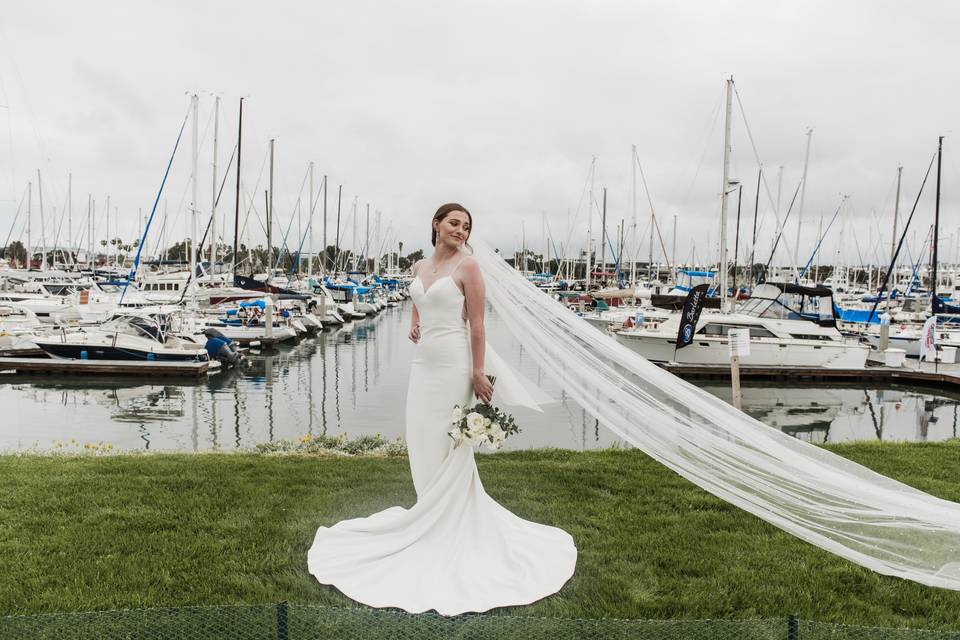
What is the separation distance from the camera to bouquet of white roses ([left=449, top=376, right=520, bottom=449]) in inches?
177

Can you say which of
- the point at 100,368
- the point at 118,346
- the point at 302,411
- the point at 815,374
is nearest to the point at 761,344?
the point at 815,374

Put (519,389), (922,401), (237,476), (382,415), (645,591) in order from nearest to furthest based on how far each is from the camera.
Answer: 1. (645,591)
2. (519,389)
3. (237,476)
4. (382,415)
5. (922,401)

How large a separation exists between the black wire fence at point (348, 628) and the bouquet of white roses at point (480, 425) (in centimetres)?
112

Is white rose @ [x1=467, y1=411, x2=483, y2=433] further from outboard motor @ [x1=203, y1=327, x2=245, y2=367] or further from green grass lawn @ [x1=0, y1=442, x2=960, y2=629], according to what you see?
outboard motor @ [x1=203, y1=327, x2=245, y2=367]

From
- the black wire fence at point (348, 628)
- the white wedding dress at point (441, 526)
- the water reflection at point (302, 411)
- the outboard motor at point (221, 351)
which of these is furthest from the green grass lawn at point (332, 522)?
the outboard motor at point (221, 351)

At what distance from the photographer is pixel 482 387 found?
470 centimetres

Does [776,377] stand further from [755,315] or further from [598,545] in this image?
[598,545]

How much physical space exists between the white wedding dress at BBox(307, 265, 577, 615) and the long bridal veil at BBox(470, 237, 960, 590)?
22.0 inches

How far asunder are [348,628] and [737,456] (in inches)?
109

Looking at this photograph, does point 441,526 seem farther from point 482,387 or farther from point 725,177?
point 725,177

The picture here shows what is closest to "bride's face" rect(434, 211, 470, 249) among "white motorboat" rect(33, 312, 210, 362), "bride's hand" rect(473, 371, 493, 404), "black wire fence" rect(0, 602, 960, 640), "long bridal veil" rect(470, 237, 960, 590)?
"long bridal veil" rect(470, 237, 960, 590)

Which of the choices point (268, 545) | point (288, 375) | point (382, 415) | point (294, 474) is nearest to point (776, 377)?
point (382, 415)

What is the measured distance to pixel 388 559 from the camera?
468 centimetres

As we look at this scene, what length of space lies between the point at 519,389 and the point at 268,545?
2292 mm
